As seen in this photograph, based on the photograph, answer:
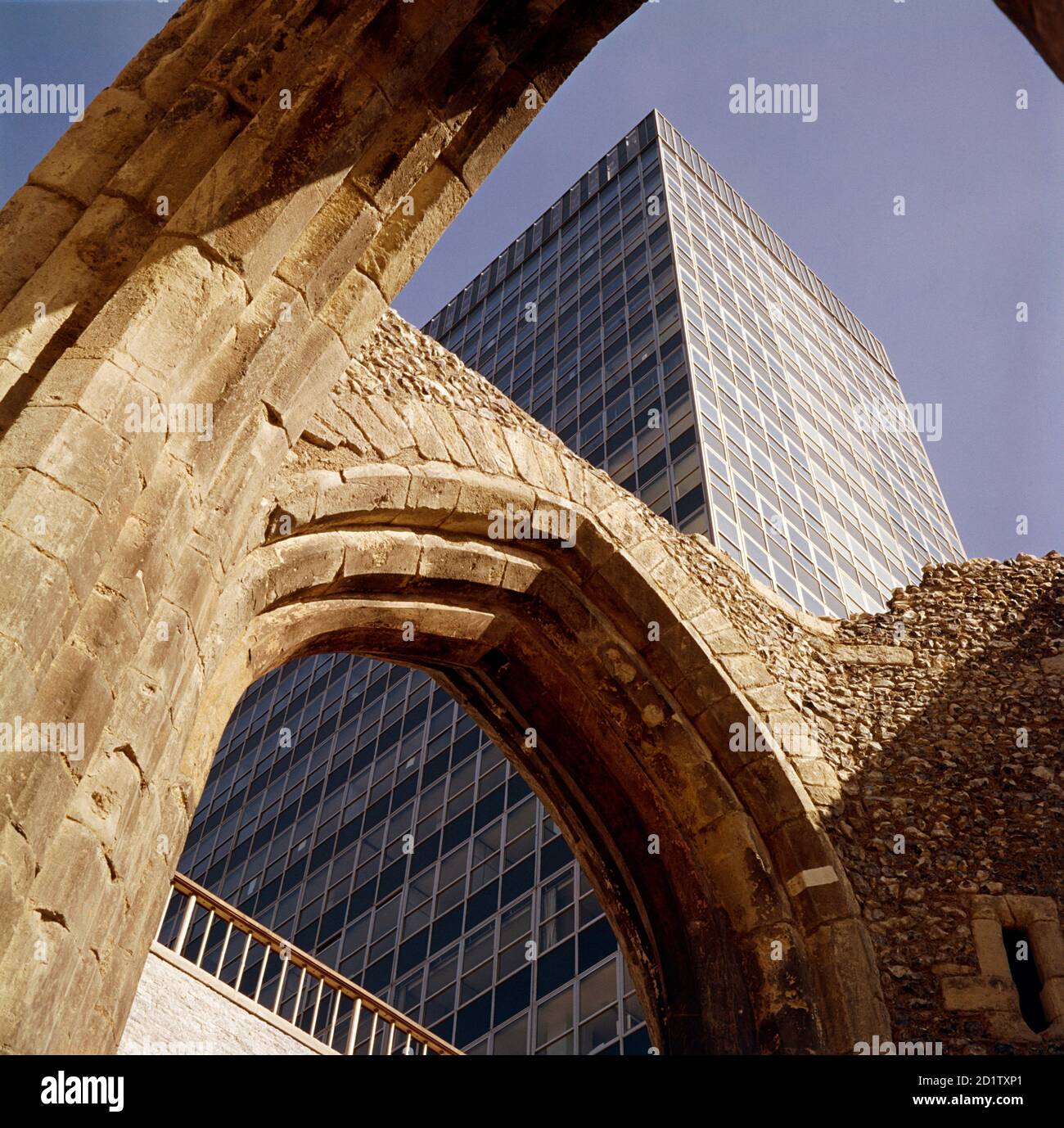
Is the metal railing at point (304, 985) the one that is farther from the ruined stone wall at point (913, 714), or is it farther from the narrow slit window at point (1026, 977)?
the narrow slit window at point (1026, 977)

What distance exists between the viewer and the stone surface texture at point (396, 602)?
3758 mm

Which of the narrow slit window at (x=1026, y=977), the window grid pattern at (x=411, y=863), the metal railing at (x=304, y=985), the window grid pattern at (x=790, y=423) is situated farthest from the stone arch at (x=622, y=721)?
the window grid pattern at (x=790, y=423)

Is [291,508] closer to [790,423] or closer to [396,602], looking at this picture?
[396,602]

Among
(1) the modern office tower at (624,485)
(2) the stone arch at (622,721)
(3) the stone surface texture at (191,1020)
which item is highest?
(1) the modern office tower at (624,485)

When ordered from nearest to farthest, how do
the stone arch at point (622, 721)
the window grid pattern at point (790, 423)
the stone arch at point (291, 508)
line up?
the stone arch at point (291, 508) < the stone arch at point (622, 721) < the window grid pattern at point (790, 423)

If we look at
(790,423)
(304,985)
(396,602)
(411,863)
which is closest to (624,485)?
(790,423)

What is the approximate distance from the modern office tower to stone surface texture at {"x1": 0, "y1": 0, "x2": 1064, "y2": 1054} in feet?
25.2

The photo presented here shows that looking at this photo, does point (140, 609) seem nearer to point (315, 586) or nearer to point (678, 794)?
point (315, 586)

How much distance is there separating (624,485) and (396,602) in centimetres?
1600

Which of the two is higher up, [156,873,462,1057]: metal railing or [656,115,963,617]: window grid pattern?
[656,115,963,617]: window grid pattern

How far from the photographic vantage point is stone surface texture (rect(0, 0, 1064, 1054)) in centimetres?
376

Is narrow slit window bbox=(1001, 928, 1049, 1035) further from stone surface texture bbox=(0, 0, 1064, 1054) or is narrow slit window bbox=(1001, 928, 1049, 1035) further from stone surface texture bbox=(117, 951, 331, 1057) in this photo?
stone surface texture bbox=(117, 951, 331, 1057)

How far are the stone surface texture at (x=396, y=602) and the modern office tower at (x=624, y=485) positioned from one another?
7.68m

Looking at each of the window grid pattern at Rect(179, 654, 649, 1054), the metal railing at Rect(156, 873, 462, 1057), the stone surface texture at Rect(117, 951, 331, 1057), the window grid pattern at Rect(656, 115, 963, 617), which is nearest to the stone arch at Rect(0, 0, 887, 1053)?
the metal railing at Rect(156, 873, 462, 1057)
